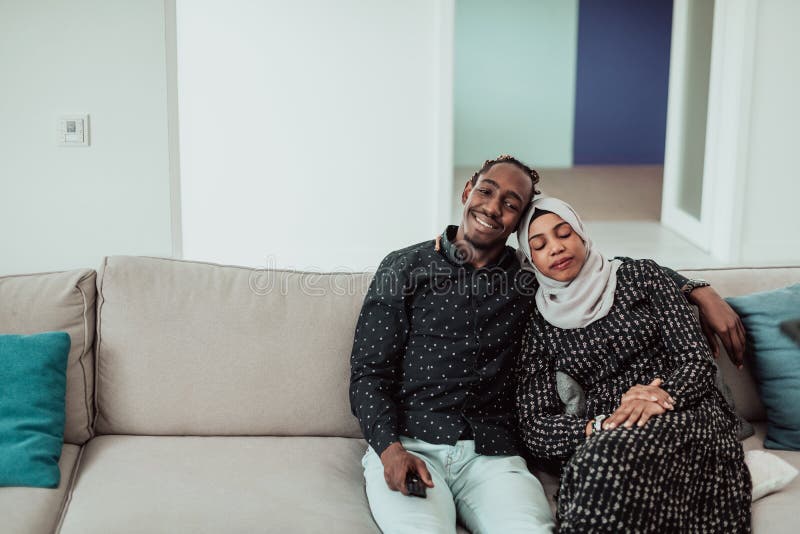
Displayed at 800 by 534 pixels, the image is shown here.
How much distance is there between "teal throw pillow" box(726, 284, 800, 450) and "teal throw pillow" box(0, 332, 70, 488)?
1580 mm

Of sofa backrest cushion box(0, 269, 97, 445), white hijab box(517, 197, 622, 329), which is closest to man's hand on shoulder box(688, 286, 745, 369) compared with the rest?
white hijab box(517, 197, 622, 329)

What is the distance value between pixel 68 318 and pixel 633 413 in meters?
1.27

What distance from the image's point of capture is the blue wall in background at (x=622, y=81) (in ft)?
25.7

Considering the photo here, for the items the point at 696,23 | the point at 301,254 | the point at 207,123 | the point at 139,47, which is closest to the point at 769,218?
the point at 696,23

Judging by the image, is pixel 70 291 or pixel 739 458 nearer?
pixel 739 458

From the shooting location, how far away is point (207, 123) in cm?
430

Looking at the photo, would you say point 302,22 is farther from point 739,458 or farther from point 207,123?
point 739,458

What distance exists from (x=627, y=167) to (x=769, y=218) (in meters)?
3.74

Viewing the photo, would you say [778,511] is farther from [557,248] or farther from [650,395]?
[557,248]

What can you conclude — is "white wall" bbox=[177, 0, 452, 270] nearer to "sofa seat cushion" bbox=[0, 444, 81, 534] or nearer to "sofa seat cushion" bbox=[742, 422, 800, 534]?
"sofa seat cushion" bbox=[0, 444, 81, 534]

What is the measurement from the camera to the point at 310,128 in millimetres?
4312

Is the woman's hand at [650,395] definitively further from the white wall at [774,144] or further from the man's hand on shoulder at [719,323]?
the white wall at [774,144]

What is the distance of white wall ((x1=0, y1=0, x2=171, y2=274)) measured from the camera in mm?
2736

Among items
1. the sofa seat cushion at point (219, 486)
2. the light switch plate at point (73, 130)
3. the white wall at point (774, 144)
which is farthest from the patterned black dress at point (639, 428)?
the white wall at point (774, 144)
